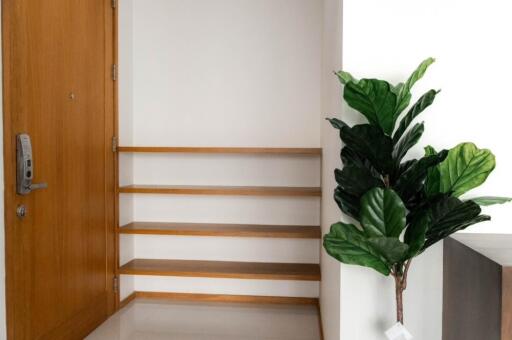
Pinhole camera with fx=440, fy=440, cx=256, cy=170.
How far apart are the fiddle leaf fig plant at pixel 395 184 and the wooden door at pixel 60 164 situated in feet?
4.94

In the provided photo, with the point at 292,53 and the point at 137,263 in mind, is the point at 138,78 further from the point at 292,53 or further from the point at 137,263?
the point at 137,263

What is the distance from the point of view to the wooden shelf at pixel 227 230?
9.98 feet

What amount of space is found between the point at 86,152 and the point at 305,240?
5.53ft

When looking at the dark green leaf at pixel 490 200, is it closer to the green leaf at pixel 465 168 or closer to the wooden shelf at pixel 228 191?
the green leaf at pixel 465 168

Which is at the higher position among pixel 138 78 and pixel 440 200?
pixel 138 78

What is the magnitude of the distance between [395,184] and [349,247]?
28cm

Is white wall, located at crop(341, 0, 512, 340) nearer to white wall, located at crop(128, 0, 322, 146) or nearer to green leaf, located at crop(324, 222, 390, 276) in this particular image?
green leaf, located at crop(324, 222, 390, 276)

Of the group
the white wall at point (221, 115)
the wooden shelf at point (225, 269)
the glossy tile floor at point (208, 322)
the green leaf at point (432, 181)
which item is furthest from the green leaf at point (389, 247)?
the white wall at point (221, 115)

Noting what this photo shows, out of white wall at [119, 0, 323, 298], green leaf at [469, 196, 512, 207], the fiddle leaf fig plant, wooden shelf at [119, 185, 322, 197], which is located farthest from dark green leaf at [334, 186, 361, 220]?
white wall at [119, 0, 323, 298]

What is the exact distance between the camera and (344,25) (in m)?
1.75

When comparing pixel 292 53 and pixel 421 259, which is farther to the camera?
pixel 292 53

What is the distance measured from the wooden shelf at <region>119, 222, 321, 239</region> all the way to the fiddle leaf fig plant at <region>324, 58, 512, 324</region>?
4.97ft

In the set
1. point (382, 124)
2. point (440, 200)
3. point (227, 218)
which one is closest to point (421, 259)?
point (440, 200)

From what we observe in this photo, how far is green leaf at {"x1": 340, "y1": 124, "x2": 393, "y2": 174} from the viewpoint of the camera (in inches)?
58.0
